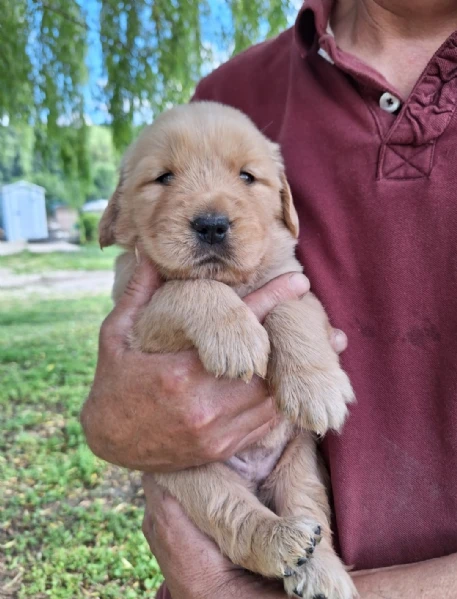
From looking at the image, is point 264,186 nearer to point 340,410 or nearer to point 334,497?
point 340,410

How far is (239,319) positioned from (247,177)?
0.67 metres

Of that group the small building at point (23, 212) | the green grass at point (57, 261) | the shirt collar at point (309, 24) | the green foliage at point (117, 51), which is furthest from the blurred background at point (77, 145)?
the green grass at point (57, 261)

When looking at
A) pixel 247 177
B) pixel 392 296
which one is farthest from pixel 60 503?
pixel 392 296

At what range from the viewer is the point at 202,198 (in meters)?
1.87

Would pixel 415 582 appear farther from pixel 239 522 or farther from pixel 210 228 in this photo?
pixel 210 228

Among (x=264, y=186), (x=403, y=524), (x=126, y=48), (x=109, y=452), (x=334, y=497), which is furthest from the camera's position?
(x=126, y=48)

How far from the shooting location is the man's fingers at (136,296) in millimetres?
1958

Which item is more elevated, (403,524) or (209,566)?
(403,524)

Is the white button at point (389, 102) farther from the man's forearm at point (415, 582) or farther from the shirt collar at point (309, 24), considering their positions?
the man's forearm at point (415, 582)

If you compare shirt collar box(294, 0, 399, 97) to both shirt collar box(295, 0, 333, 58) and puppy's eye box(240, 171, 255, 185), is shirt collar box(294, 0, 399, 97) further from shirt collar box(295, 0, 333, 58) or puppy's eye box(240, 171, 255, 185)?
puppy's eye box(240, 171, 255, 185)

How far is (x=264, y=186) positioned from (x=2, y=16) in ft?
13.5

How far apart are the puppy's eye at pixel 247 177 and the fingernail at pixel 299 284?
44cm

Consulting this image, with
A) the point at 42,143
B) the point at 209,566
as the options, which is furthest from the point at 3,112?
the point at 209,566

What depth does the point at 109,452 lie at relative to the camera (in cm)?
194
